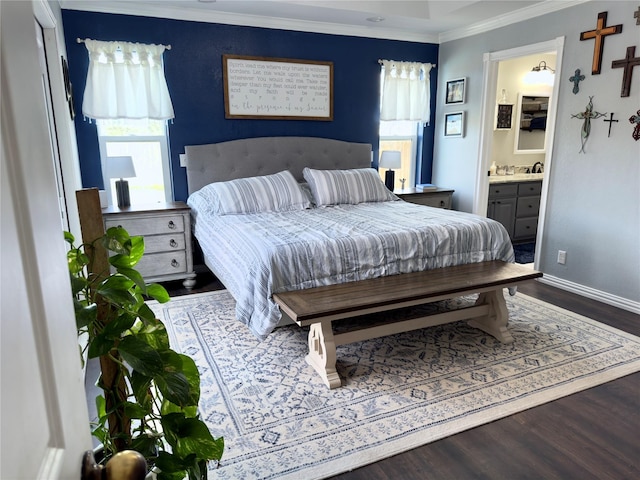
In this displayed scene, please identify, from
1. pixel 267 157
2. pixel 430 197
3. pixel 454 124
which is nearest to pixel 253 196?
pixel 267 157

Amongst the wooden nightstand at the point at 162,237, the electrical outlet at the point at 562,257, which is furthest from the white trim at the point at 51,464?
the electrical outlet at the point at 562,257

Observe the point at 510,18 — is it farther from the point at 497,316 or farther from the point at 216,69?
the point at 497,316

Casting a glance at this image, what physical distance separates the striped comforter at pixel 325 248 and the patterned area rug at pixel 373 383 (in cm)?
35

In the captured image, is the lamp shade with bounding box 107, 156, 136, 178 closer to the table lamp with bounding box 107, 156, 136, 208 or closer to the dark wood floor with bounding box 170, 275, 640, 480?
the table lamp with bounding box 107, 156, 136, 208

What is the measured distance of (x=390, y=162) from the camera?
15.9 feet

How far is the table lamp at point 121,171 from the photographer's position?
373 centimetres

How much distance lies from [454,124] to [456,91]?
362 millimetres

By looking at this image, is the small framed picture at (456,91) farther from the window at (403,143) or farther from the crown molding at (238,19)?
the crown molding at (238,19)

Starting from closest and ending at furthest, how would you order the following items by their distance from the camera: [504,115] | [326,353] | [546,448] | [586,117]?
[546,448] < [326,353] < [586,117] < [504,115]

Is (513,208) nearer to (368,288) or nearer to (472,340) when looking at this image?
(472,340)

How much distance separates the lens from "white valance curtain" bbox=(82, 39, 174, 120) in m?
3.75

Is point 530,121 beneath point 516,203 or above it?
above

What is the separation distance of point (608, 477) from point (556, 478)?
21 centimetres


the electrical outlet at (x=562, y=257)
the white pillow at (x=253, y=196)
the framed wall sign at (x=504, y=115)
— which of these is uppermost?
the framed wall sign at (x=504, y=115)
